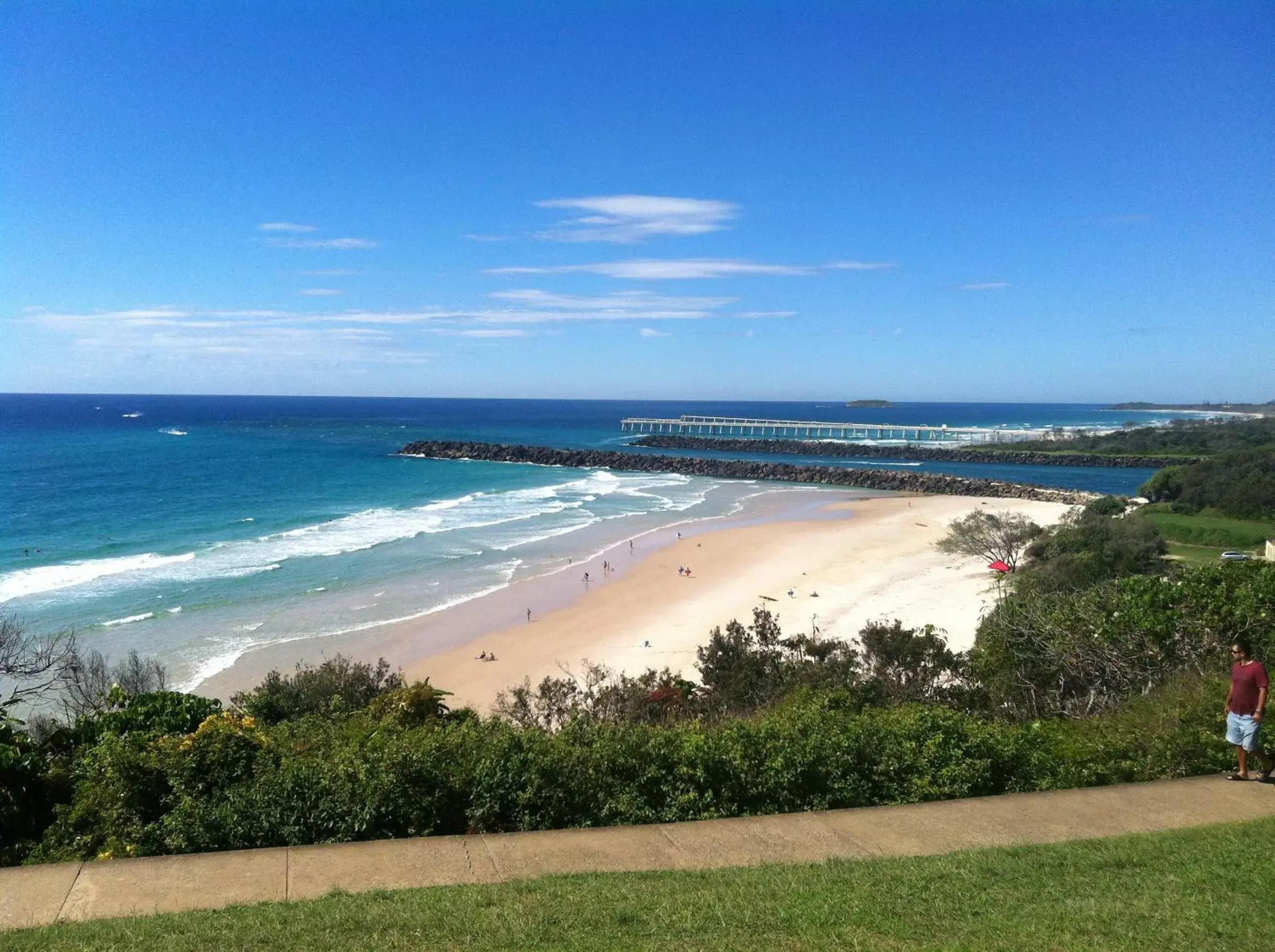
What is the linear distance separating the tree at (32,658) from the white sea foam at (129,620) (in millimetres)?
858

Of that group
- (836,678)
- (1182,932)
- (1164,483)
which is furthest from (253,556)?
(1164,483)

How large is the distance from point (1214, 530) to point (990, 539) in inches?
357

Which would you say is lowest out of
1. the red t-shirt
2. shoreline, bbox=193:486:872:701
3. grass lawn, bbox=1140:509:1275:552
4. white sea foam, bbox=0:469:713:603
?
shoreline, bbox=193:486:872:701

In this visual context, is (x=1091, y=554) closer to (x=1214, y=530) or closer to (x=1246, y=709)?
(x=1214, y=530)

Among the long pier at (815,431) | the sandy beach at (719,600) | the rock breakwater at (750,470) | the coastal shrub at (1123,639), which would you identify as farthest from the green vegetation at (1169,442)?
the coastal shrub at (1123,639)

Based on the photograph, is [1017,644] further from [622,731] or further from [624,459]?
[624,459]

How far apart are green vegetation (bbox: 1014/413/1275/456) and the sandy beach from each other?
57406mm

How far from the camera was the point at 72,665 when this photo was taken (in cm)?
1434

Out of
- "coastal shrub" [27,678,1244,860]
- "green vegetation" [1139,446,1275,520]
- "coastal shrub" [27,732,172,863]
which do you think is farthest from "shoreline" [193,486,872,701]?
"green vegetation" [1139,446,1275,520]

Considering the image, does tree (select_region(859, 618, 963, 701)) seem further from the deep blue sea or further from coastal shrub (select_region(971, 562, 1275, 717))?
the deep blue sea

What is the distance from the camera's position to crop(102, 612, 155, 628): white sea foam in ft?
74.8

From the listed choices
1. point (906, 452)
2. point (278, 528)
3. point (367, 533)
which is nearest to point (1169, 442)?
point (906, 452)

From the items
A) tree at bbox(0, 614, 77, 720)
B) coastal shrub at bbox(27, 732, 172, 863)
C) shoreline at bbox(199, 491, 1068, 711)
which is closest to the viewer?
coastal shrub at bbox(27, 732, 172, 863)

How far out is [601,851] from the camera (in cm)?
604
